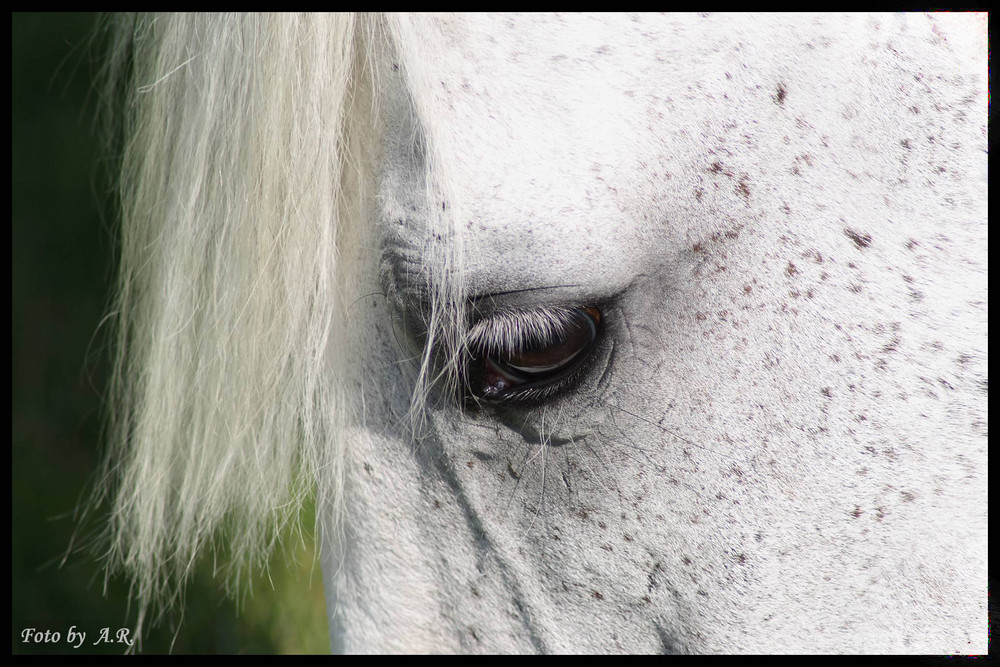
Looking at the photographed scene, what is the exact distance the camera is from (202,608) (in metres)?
2.16

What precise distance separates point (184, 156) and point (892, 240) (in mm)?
727

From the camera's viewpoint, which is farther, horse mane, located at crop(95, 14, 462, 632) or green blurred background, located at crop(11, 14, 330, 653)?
green blurred background, located at crop(11, 14, 330, 653)

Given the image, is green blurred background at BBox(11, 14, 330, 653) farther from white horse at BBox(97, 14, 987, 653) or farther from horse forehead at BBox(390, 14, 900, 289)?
horse forehead at BBox(390, 14, 900, 289)

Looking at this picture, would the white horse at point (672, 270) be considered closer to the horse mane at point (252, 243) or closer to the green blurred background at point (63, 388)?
the horse mane at point (252, 243)

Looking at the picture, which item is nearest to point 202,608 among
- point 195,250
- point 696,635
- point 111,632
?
point 111,632

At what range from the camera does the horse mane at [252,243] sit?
70 centimetres

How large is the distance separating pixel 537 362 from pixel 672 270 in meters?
0.16

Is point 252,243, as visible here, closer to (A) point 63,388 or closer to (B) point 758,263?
(B) point 758,263

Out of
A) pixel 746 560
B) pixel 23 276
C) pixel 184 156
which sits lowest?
pixel 23 276

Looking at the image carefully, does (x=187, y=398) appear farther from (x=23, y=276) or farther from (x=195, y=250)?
(x=23, y=276)

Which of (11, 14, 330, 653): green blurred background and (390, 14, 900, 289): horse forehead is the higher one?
(390, 14, 900, 289): horse forehead

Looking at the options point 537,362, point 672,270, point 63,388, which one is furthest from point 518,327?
point 63,388

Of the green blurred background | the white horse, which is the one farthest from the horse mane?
the green blurred background

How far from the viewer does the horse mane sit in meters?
0.70
